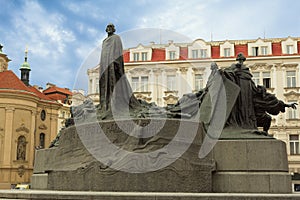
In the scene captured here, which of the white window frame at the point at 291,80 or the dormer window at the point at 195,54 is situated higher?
the dormer window at the point at 195,54

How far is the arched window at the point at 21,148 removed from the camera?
50719mm

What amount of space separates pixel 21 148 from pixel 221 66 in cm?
2680

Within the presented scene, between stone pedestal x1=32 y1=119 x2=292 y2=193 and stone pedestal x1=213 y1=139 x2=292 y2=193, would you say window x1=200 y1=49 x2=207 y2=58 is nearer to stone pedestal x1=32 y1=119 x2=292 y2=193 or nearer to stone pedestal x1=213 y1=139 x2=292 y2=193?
stone pedestal x1=32 y1=119 x2=292 y2=193

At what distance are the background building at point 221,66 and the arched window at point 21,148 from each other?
18178mm

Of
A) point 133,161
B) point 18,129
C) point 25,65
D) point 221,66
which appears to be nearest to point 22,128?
point 18,129

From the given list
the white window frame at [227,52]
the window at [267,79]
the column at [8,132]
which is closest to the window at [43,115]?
the column at [8,132]

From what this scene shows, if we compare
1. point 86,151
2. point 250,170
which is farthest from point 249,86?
point 86,151

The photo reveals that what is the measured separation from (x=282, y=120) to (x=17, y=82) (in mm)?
34226

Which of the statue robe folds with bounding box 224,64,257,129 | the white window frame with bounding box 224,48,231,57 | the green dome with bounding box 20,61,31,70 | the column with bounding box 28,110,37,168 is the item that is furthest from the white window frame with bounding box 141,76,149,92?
the green dome with bounding box 20,61,31,70

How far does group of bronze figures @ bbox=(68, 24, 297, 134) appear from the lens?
11.6 meters

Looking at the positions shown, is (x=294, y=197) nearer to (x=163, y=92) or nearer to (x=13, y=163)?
(x=163, y=92)

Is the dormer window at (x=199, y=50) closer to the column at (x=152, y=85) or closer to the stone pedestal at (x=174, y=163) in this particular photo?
the column at (x=152, y=85)

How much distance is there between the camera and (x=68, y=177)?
34.5 feet

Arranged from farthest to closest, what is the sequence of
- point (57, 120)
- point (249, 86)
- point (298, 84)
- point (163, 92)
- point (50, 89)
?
point (50, 89), point (57, 120), point (298, 84), point (163, 92), point (249, 86)
